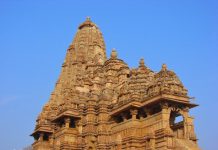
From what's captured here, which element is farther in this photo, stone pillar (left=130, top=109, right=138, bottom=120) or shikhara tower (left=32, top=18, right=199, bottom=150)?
stone pillar (left=130, top=109, right=138, bottom=120)

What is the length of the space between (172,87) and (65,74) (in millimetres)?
20668

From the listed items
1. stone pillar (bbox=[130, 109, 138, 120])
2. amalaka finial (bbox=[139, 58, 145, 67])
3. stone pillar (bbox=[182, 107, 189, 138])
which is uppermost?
amalaka finial (bbox=[139, 58, 145, 67])

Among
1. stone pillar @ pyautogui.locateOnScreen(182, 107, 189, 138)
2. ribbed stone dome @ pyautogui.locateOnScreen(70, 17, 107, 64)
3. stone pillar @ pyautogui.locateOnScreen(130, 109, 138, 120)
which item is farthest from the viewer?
ribbed stone dome @ pyautogui.locateOnScreen(70, 17, 107, 64)

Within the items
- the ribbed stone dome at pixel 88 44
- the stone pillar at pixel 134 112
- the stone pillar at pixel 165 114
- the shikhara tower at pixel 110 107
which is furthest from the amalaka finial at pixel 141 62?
the ribbed stone dome at pixel 88 44

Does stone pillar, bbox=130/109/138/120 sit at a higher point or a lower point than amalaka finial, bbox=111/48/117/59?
lower

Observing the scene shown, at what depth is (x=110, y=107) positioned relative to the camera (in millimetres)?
32500

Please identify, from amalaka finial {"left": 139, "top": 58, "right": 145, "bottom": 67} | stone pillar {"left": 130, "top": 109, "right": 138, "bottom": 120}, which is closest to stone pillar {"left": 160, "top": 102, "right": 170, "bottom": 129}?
stone pillar {"left": 130, "top": 109, "right": 138, "bottom": 120}

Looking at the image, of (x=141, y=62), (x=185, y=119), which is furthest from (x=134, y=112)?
(x=141, y=62)

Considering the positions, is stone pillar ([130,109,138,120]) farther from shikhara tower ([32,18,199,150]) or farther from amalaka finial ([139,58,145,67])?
amalaka finial ([139,58,145,67])

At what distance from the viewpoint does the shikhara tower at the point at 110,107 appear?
2527cm

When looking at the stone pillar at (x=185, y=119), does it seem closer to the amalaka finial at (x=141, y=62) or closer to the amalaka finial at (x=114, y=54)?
the amalaka finial at (x=141, y=62)

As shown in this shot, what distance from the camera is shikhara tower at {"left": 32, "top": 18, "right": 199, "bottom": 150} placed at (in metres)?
25.3

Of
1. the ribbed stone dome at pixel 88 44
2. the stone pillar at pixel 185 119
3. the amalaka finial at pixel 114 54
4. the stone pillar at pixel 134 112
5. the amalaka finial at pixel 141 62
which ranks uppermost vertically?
the ribbed stone dome at pixel 88 44

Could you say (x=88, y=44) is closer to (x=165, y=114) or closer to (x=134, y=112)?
(x=134, y=112)
